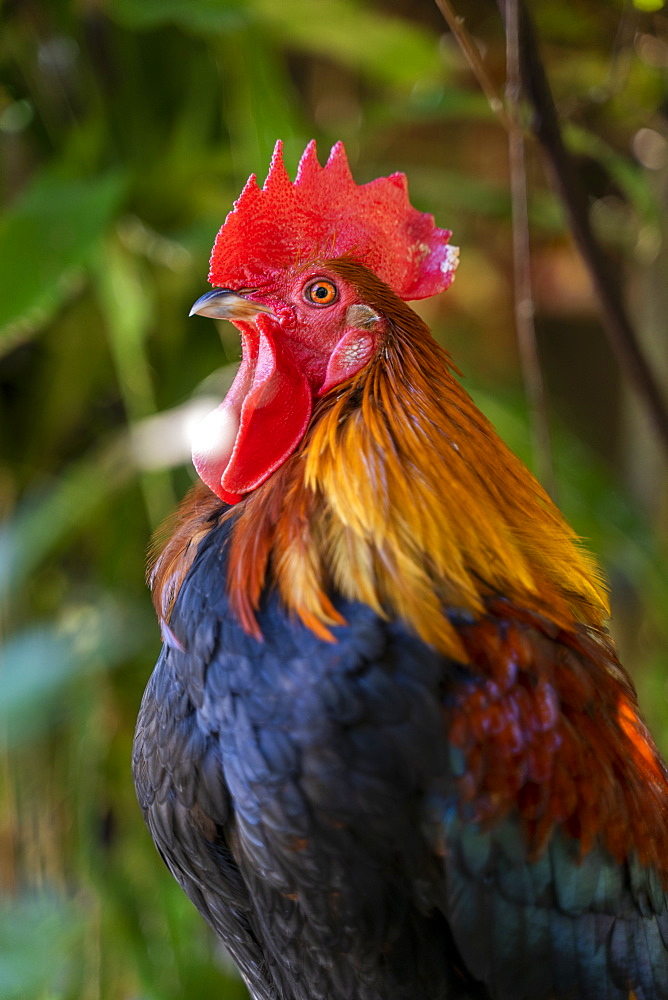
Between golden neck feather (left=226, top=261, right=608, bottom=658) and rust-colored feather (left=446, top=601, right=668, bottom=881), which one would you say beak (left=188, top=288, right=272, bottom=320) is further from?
rust-colored feather (left=446, top=601, right=668, bottom=881)

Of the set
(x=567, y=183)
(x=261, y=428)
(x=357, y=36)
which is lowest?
(x=261, y=428)

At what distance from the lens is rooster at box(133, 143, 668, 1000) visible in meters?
0.81

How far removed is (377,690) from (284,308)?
440 millimetres

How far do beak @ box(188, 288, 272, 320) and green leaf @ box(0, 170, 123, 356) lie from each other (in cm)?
68

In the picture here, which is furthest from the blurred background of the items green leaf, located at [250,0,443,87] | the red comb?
the red comb

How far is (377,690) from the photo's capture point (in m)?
0.81

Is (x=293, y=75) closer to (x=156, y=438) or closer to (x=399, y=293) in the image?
(x=156, y=438)

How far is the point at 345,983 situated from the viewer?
35.0 inches

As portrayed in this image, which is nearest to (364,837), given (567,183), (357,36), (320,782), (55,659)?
(320,782)

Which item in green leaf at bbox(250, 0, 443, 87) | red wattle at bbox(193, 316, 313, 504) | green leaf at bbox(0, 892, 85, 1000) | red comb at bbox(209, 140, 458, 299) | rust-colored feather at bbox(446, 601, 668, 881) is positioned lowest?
rust-colored feather at bbox(446, 601, 668, 881)

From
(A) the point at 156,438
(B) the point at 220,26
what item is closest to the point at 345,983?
(A) the point at 156,438

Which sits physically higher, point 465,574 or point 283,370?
point 283,370

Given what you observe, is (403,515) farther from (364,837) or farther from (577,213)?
(577,213)

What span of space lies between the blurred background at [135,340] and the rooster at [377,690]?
749 mm
